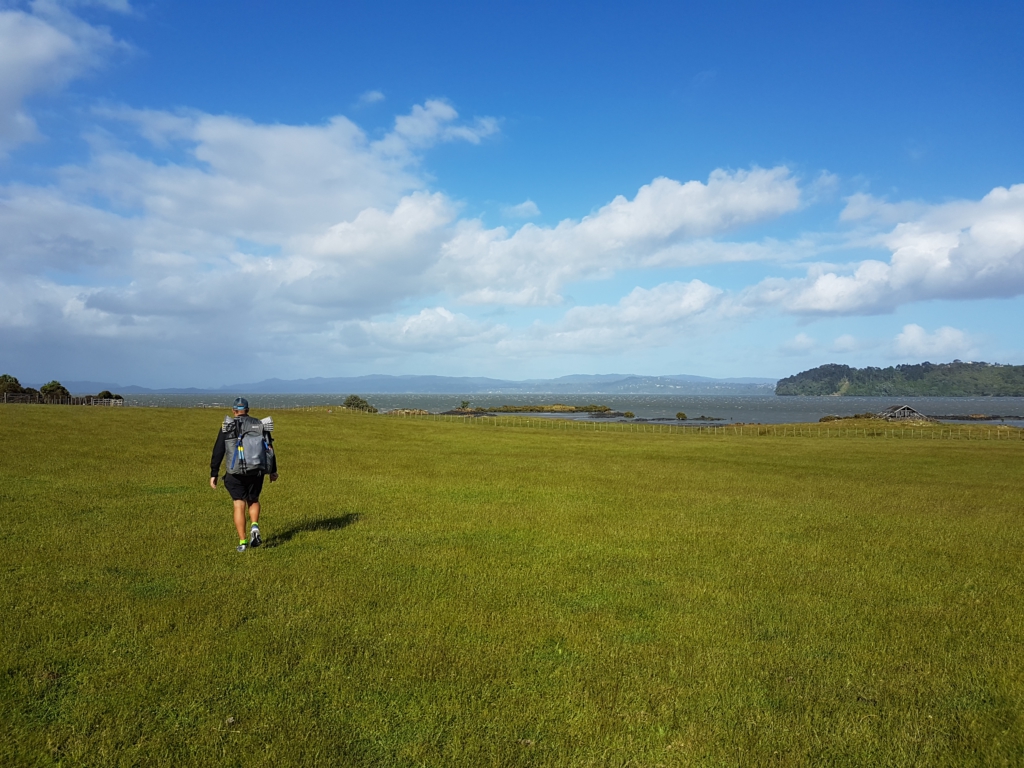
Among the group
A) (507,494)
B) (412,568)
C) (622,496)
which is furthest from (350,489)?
(412,568)

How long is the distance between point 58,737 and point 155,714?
77cm

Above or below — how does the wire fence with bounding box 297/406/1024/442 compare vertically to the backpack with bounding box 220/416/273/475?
below

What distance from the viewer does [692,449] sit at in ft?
148

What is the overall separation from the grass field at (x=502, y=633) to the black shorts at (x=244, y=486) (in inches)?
41.9

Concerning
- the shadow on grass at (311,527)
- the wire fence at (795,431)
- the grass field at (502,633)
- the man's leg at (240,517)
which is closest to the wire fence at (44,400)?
the wire fence at (795,431)

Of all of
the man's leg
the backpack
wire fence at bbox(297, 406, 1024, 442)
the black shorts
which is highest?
the backpack

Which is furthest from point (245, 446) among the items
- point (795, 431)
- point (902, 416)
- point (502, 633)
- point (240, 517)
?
point (902, 416)

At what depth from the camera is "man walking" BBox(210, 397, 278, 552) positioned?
12.8 m

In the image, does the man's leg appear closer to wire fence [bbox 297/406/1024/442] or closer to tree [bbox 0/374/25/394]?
wire fence [bbox 297/406/1024/442]

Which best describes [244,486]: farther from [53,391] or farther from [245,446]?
[53,391]

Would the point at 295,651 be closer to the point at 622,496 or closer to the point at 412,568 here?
the point at 412,568

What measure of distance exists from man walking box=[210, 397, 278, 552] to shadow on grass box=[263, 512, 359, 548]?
48 centimetres

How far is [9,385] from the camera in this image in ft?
338

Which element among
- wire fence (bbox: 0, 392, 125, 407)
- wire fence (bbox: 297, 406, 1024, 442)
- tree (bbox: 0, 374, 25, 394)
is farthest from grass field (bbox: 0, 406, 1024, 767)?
tree (bbox: 0, 374, 25, 394)
